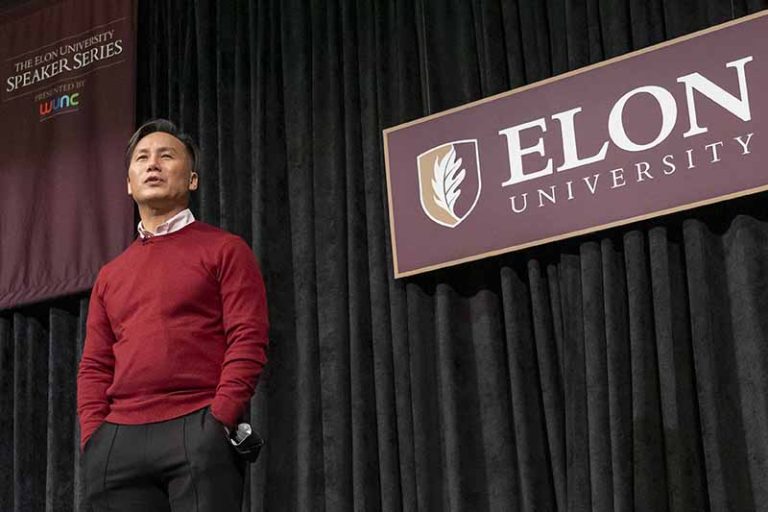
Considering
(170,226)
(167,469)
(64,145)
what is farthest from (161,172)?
(64,145)

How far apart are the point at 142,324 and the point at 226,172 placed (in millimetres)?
1299

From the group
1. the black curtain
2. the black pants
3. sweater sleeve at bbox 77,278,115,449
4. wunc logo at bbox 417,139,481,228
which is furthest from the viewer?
wunc logo at bbox 417,139,481,228

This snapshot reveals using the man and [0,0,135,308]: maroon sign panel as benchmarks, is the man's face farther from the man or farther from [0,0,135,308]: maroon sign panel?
[0,0,135,308]: maroon sign panel

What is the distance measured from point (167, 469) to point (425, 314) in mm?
1052

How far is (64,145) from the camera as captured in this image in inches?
140

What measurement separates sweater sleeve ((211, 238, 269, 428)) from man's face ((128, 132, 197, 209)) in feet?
0.58

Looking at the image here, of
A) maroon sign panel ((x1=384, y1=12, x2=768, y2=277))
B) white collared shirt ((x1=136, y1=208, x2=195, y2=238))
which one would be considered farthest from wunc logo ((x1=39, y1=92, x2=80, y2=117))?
white collared shirt ((x1=136, y1=208, x2=195, y2=238))

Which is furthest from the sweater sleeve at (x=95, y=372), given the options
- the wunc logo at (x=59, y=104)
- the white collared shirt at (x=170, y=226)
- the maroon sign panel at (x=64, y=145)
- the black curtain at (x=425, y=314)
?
the wunc logo at (x=59, y=104)

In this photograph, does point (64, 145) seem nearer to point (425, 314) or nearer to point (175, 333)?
point (425, 314)

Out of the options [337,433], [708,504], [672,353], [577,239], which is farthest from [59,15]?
[708,504]

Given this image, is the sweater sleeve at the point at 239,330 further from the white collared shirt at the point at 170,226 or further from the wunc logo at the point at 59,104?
the wunc logo at the point at 59,104

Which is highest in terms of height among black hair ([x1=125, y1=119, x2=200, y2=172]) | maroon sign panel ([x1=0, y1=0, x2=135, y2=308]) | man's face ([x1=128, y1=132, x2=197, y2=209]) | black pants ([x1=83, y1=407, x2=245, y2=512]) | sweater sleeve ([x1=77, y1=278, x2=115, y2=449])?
maroon sign panel ([x1=0, y1=0, x2=135, y2=308])

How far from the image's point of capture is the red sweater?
1.94 m

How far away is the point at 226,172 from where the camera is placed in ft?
10.7
